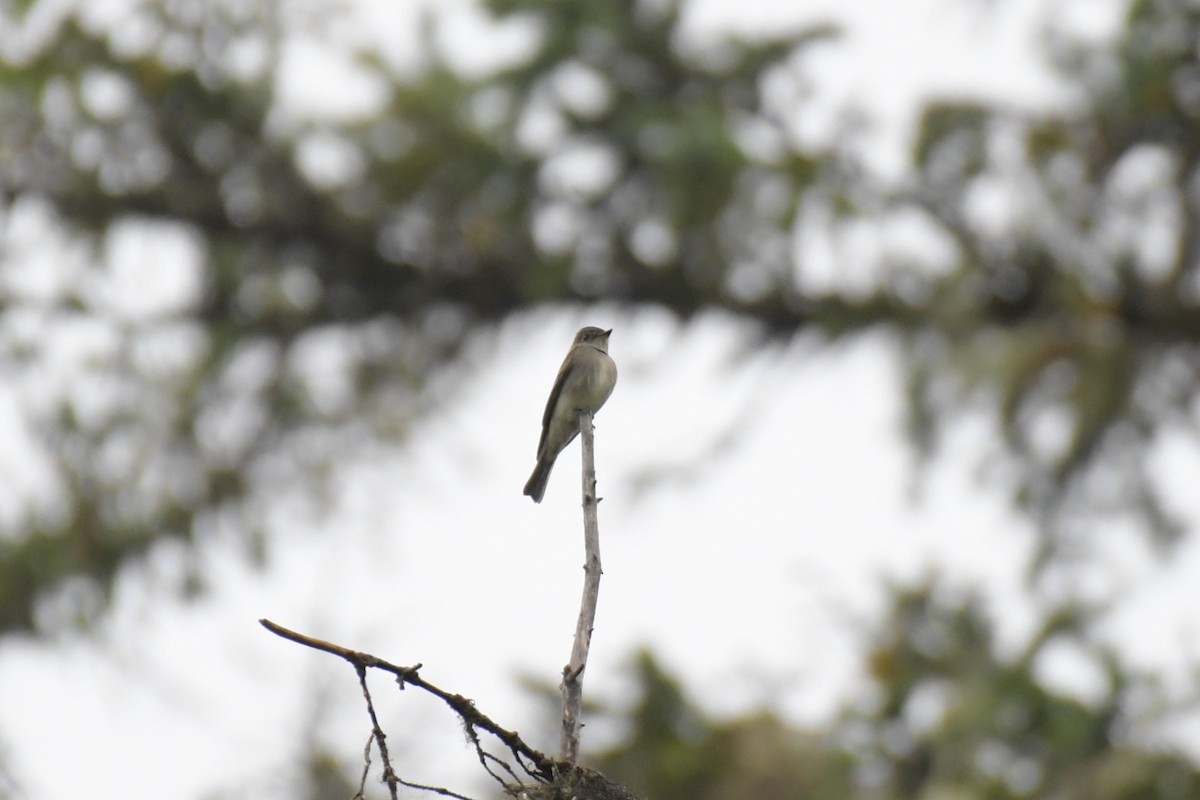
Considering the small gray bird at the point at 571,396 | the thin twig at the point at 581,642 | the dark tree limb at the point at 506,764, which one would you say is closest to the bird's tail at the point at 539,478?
the small gray bird at the point at 571,396

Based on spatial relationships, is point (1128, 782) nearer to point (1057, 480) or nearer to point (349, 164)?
point (1057, 480)

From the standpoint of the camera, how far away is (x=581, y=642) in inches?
104

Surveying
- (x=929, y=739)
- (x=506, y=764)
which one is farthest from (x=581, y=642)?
(x=929, y=739)

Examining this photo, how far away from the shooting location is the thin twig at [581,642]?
8.32 ft

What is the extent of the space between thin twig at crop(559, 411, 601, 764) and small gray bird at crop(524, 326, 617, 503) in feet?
6.73

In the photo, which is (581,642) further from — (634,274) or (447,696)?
(634,274)

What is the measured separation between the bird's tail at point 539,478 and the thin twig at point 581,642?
2568 millimetres

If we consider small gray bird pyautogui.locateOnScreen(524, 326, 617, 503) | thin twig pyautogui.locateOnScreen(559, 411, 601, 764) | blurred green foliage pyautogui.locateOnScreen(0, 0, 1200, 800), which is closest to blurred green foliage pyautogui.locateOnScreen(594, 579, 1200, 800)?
blurred green foliage pyautogui.locateOnScreen(0, 0, 1200, 800)

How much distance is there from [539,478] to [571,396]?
536 millimetres

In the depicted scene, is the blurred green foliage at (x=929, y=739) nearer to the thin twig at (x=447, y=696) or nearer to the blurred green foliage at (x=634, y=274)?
the blurred green foliage at (x=634, y=274)

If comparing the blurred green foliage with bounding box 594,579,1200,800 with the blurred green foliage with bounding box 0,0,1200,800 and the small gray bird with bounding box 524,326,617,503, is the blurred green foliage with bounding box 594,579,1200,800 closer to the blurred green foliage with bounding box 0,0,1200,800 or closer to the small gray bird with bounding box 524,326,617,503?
the blurred green foliage with bounding box 0,0,1200,800

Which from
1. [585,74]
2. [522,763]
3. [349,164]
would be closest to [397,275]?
[349,164]

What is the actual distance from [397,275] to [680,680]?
12.4 feet

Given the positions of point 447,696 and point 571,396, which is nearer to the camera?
point 447,696
